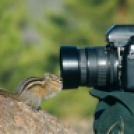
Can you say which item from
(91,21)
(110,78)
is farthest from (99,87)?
(91,21)

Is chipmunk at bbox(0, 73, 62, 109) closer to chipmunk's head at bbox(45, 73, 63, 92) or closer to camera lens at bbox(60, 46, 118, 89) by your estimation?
chipmunk's head at bbox(45, 73, 63, 92)

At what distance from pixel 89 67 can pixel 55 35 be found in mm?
4208

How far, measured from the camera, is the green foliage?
31.1 feet

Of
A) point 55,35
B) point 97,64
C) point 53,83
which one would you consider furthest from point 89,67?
point 55,35

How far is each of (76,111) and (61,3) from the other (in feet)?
4.98

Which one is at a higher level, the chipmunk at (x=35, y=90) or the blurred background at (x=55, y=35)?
the blurred background at (x=55, y=35)

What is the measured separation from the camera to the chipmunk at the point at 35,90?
5324 millimetres

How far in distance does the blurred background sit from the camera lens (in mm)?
3738

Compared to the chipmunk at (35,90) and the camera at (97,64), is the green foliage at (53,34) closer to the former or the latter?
the camera at (97,64)

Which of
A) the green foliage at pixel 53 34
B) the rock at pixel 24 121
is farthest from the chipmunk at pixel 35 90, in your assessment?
the green foliage at pixel 53 34

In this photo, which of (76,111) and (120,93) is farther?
(76,111)

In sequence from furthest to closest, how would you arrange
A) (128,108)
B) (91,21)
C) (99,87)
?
(91,21) → (99,87) → (128,108)

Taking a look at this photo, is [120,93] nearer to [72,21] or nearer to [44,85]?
[44,85]

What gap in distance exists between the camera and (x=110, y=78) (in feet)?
18.1
